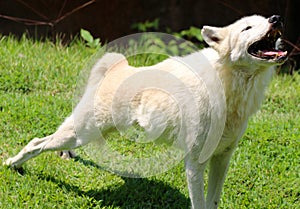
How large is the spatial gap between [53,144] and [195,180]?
4.49 feet

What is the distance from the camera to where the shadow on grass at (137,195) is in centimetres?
504

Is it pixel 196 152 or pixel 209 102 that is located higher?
pixel 209 102

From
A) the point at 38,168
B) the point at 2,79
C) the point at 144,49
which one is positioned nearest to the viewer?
the point at 38,168

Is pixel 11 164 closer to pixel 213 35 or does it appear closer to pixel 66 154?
pixel 66 154

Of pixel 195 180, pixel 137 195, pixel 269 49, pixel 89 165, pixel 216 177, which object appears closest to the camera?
pixel 269 49

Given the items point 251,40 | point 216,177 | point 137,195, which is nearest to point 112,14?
point 137,195

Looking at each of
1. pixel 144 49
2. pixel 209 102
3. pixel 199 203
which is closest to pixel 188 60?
pixel 209 102

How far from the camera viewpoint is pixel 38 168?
5.29 metres

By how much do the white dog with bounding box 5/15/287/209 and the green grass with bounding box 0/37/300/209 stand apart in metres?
0.54

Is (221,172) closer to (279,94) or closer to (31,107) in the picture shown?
(31,107)

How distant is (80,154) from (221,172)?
1.63m

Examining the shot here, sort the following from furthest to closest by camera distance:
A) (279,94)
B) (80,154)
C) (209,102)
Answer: (279,94), (80,154), (209,102)

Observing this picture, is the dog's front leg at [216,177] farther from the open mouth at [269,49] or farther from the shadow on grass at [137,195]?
the open mouth at [269,49]

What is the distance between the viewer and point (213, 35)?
4.32m
